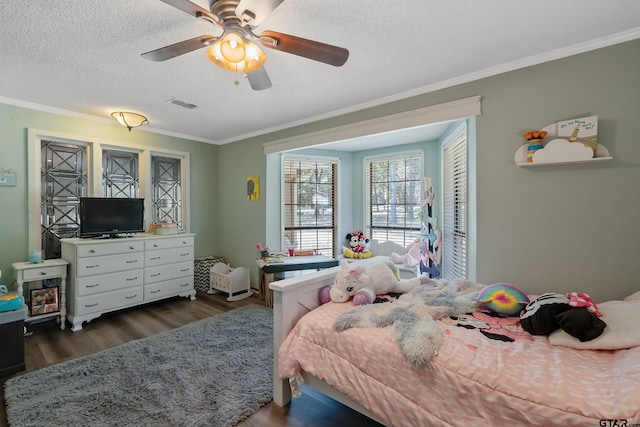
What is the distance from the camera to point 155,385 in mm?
2025

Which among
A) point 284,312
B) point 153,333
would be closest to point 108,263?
point 153,333

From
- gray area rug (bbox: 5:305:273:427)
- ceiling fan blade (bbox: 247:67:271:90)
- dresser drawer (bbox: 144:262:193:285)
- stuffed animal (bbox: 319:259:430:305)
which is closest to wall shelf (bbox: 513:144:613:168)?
stuffed animal (bbox: 319:259:430:305)

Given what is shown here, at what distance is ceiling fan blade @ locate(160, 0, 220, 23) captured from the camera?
1242mm

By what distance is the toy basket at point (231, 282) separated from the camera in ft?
12.9

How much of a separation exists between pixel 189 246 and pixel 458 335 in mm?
3546

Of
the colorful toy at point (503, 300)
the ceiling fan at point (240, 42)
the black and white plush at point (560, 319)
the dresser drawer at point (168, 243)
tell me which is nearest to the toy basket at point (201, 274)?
the dresser drawer at point (168, 243)

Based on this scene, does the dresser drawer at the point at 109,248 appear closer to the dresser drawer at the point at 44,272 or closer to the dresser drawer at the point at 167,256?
the dresser drawer at the point at 167,256

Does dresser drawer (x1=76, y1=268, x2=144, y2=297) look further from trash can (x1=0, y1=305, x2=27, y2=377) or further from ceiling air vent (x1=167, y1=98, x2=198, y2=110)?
ceiling air vent (x1=167, y1=98, x2=198, y2=110)

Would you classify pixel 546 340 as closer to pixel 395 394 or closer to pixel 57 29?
pixel 395 394

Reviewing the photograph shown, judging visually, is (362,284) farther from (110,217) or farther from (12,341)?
(110,217)

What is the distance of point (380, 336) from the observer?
4.83 feet

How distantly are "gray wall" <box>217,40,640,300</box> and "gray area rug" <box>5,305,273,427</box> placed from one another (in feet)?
6.81

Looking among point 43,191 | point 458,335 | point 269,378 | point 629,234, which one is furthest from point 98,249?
point 629,234

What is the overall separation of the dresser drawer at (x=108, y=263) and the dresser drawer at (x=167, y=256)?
8cm
